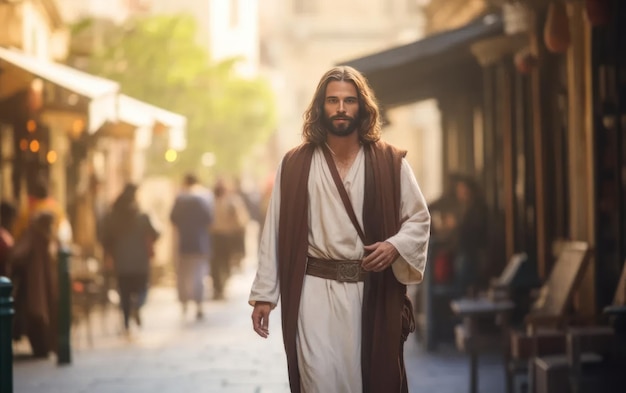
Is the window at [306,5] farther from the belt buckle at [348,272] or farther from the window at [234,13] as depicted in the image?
the belt buckle at [348,272]

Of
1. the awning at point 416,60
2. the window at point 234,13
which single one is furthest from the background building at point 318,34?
the awning at point 416,60

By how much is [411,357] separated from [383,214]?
8.75m

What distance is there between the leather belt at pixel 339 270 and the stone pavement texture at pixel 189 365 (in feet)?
18.5

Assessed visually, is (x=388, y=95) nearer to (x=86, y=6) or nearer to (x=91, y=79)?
(x=91, y=79)

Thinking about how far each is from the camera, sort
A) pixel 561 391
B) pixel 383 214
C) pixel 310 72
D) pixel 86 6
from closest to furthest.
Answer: pixel 383 214
pixel 561 391
pixel 86 6
pixel 310 72

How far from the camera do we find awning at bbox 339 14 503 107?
1795 centimetres

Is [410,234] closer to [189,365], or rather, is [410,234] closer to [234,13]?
[189,365]

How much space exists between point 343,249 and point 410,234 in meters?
0.33

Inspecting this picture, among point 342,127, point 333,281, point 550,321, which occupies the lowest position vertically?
point 550,321

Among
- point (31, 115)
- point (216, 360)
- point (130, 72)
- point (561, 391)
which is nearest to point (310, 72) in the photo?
point (130, 72)

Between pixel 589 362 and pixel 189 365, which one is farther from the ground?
pixel 589 362

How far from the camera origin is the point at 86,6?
40.6m

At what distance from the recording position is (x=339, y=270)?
776 cm

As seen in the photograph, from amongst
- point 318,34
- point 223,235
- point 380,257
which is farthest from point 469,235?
point 318,34
